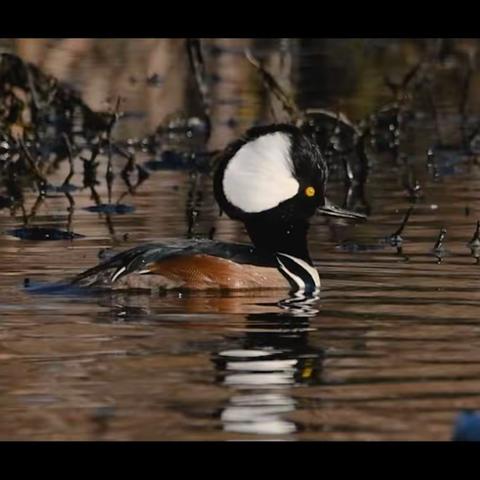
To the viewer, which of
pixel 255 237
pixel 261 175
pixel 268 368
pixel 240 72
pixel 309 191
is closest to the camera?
pixel 268 368

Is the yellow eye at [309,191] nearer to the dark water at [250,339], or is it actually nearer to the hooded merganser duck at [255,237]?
the hooded merganser duck at [255,237]

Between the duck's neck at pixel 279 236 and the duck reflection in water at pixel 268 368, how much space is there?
0.77 m

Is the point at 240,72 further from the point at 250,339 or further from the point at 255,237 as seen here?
the point at 250,339

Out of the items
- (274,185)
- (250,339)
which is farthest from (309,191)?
(250,339)

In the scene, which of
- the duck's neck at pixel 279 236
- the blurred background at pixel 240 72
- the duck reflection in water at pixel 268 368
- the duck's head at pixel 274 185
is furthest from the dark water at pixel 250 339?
the blurred background at pixel 240 72

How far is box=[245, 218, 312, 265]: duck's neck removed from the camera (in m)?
9.94

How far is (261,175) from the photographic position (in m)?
9.85

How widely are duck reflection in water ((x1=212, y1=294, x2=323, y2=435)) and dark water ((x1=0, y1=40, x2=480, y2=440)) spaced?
0.01m

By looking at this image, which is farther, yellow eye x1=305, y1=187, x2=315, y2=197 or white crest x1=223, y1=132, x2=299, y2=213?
yellow eye x1=305, y1=187, x2=315, y2=197

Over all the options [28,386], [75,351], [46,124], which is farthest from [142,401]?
[46,124]

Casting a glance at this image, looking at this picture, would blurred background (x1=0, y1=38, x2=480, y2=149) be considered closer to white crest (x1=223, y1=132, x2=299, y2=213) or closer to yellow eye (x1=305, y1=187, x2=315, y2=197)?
yellow eye (x1=305, y1=187, x2=315, y2=197)

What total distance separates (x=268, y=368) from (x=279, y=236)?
8.47 feet

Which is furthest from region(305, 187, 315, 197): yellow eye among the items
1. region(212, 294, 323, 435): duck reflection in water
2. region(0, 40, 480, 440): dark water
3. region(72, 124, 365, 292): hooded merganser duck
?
region(212, 294, 323, 435): duck reflection in water
